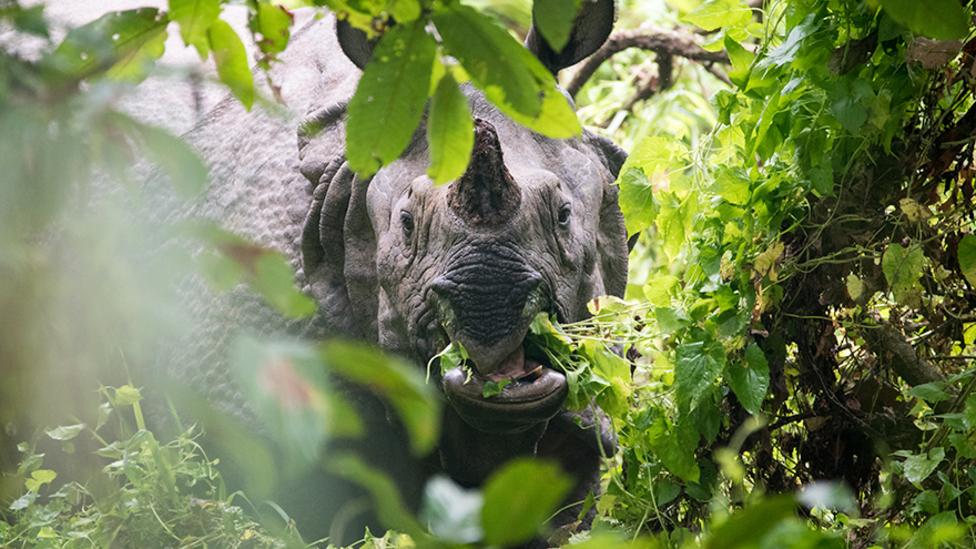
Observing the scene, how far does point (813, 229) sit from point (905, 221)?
17 cm

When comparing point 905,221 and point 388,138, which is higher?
point 388,138

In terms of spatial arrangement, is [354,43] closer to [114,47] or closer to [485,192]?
[485,192]

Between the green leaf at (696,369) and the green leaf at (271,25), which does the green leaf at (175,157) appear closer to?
the green leaf at (271,25)

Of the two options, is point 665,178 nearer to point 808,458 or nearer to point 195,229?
point 808,458

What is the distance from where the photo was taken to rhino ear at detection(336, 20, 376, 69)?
3273mm

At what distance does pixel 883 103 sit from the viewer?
2365 millimetres

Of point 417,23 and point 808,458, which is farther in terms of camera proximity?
point 808,458

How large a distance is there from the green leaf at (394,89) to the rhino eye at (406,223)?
1813 mm

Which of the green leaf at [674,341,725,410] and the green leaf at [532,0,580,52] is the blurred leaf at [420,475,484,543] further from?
the green leaf at [674,341,725,410]

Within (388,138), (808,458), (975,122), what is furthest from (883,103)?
(388,138)

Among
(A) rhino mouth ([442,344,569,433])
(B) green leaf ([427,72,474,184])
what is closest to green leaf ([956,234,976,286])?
(A) rhino mouth ([442,344,569,433])

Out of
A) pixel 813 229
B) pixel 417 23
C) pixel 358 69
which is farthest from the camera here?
pixel 358 69

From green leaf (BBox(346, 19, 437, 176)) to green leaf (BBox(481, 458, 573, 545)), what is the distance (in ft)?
1.39


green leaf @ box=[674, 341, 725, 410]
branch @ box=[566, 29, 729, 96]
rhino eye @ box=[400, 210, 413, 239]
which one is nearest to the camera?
green leaf @ box=[674, 341, 725, 410]
